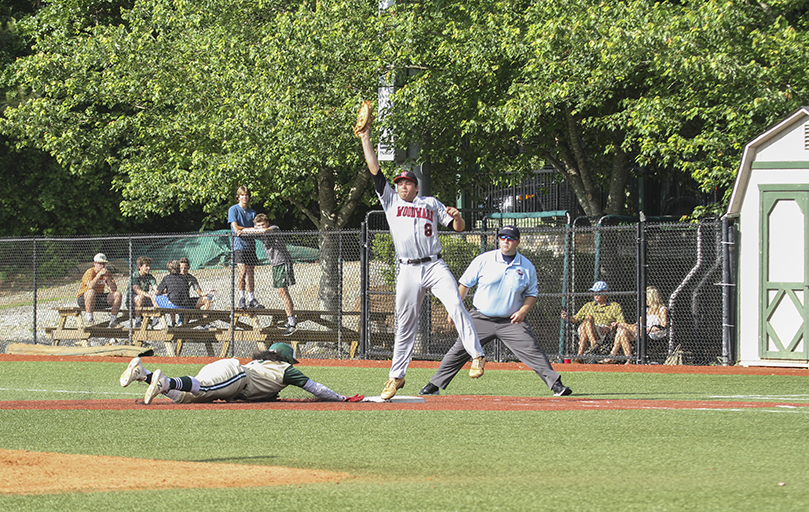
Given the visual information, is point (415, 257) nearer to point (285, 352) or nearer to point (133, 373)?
point (285, 352)

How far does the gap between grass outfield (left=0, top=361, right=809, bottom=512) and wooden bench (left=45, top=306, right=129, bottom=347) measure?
702cm

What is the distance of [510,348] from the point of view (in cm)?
1033

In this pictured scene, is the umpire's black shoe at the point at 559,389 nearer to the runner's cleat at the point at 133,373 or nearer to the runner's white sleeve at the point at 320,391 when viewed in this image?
the runner's white sleeve at the point at 320,391

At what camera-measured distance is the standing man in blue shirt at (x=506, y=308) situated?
10.2 metres

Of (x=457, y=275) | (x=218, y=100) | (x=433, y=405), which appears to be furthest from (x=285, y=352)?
(x=218, y=100)

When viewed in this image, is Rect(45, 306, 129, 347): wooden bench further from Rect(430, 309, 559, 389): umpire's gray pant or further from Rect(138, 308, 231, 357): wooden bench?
Rect(430, 309, 559, 389): umpire's gray pant

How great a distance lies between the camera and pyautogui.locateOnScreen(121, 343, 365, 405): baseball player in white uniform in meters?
8.87

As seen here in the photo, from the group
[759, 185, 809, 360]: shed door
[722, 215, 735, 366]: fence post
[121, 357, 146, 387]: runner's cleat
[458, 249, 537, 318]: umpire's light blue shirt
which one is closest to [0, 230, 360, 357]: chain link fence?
[722, 215, 735, 366]: fence post

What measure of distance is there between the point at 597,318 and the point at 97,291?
9366 millimetres

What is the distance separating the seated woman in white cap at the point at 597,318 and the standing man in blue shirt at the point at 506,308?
217 inches

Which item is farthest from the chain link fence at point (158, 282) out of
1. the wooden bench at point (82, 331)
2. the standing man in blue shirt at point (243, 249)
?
the standing man in blue shirt at point (243, 249)

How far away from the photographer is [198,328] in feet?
59.0

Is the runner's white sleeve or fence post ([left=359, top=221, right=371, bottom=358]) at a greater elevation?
fence post ([left=359, top=221, right=371, bottom=358])

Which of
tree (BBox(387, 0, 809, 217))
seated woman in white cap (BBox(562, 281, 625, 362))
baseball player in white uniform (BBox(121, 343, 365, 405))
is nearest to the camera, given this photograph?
baseball player in white uniform (BBox(121, 343, 365, 405))
